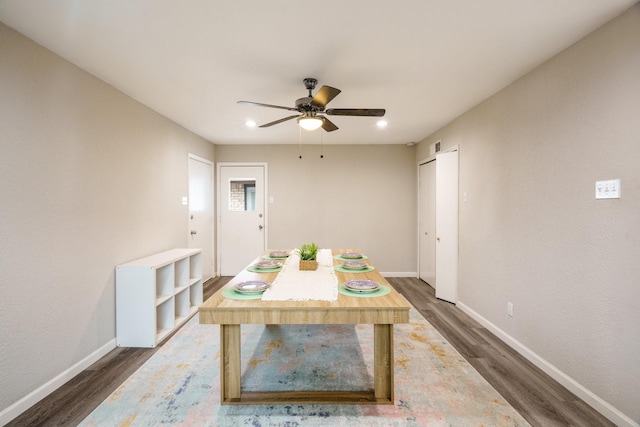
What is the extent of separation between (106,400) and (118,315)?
0.87 meters

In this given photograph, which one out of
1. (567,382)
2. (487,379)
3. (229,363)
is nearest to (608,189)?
(567,382)

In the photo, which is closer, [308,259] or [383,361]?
[383,361]

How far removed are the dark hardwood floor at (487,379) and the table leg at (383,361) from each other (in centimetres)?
82

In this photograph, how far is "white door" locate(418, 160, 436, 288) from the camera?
4414 millimetres

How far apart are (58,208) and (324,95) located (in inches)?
82.2

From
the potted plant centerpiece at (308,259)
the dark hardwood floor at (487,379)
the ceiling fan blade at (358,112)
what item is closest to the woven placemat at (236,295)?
the potted plant centerpiece at (308,259)

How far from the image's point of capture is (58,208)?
6.66 ft

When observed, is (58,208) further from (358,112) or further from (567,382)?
(567,382)

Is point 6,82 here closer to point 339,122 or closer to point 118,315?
point 118,315

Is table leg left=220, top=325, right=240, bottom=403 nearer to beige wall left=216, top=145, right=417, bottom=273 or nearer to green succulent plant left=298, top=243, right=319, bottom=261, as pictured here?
green succulent plant left=298, top=243, right=319, bottom=261

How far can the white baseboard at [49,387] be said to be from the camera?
1.69 m

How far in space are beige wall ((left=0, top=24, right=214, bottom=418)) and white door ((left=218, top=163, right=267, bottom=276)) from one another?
6.86 ft

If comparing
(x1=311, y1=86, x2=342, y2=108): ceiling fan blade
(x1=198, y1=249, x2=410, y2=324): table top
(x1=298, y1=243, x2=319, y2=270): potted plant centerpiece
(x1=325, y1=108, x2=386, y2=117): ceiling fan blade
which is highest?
(x1=311, y1=86, x2=342, y2=108): ceiling fan blade

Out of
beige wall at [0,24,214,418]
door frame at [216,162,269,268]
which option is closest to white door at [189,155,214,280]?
door frame at [216,162,269,268]
